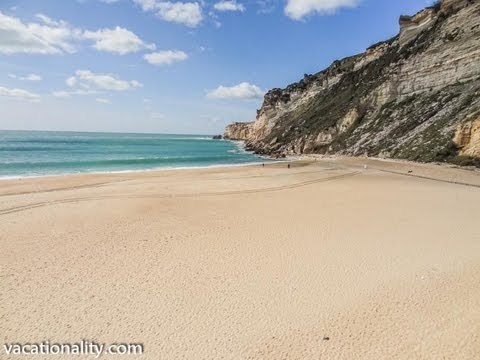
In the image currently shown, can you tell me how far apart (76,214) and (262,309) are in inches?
422

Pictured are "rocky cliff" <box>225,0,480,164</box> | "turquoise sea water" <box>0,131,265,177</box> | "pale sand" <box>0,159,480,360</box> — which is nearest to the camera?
"pale sand" <box>0,159,480,360</box>

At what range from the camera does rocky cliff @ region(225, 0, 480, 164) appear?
32344 millimetres

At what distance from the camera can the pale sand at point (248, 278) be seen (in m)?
5.73

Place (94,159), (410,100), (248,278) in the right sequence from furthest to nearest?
1. (94,159)
2. (410,100)
3. (248,278)

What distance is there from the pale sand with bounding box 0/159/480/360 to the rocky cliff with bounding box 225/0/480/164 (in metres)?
20.3

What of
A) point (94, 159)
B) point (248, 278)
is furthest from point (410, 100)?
point (94, 159)

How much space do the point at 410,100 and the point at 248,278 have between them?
44.1 meters

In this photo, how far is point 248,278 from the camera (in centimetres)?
801

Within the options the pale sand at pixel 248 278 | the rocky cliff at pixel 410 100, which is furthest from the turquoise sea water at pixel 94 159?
the pale sand at pixel 248 278

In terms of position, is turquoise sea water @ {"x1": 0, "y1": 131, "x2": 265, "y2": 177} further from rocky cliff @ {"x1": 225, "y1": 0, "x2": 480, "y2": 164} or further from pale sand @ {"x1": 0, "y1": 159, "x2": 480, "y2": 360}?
pale sand @ {"x1": 0, "y1": 159, "x2": 480, "y2": 360}

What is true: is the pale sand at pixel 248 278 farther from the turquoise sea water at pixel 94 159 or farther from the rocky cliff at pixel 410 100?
the turquoise sea water at pixel 94 159

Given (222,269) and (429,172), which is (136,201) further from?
(429,172)

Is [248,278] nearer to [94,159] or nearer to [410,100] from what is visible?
[410,100]

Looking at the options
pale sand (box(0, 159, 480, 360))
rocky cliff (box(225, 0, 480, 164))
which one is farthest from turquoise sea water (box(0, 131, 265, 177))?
pale sand (box(0, 159, 480, 360))
